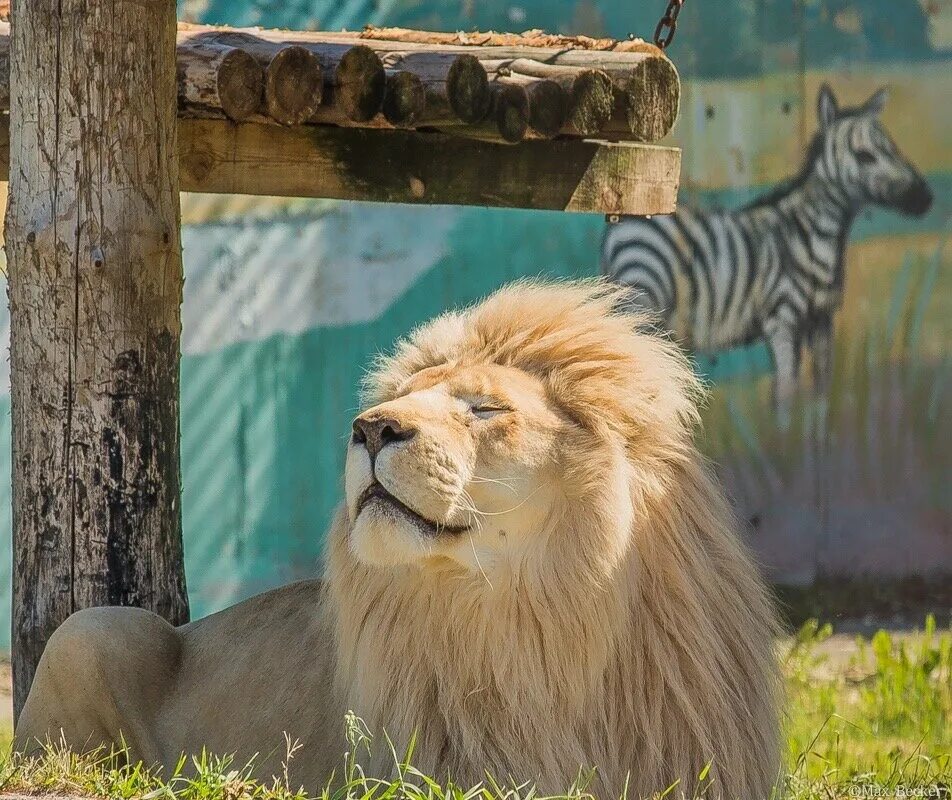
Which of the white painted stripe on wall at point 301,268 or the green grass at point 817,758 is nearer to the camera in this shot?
the green grass at point 817,758

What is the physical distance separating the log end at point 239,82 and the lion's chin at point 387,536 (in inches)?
58.6

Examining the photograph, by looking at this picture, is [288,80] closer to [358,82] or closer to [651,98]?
[358,82]

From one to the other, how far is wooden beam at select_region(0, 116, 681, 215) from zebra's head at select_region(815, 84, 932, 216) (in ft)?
10.2

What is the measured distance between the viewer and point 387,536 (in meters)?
2.96

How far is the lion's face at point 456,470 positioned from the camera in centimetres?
294

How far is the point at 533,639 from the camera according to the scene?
3.12 metres

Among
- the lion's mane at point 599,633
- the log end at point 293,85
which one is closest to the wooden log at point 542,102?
the log end at point 293,85

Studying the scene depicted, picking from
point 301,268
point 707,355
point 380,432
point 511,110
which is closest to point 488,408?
point 380,432

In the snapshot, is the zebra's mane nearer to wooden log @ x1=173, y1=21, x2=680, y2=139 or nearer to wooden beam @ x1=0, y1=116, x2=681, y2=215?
wooden beam @ x1=0, y1=116, x2=681, y2=215

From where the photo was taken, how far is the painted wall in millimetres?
7008

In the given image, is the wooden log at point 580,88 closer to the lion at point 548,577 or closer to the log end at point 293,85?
the log end at point 293,85

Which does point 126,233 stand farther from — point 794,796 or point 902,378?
point 902,378

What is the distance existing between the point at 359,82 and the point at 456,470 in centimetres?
146

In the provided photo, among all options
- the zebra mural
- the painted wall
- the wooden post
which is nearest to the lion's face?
the wooden post
